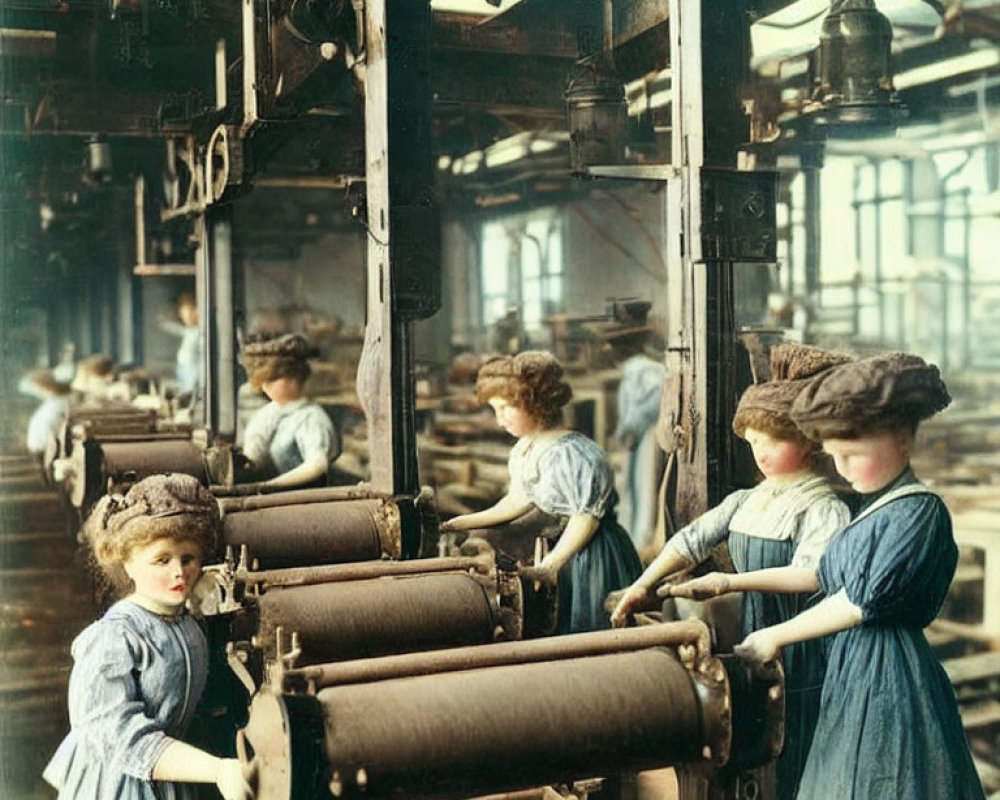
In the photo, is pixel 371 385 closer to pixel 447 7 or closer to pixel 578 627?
pixel 578 627

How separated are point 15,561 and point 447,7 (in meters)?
4.27

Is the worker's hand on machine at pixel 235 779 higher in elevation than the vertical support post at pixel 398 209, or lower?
lower

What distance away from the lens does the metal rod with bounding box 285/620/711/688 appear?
7.11ft

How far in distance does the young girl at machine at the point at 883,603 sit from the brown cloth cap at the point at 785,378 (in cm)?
13

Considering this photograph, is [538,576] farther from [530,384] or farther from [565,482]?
[530,384]

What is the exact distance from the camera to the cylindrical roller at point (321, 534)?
394cm

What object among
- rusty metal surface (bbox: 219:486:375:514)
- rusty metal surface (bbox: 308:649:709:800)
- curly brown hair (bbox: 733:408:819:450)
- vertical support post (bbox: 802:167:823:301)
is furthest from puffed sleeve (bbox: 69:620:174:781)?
vertical support post (bbox: 802:167:823:301)

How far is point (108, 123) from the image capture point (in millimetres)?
7559

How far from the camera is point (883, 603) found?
7.28 feet

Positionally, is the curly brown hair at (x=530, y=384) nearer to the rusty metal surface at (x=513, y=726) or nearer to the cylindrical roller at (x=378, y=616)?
the cylindrical roller at (x=378, y=616)

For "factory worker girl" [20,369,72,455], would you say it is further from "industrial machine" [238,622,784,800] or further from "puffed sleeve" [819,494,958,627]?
"puffed sleeve" [819,494,958,627]

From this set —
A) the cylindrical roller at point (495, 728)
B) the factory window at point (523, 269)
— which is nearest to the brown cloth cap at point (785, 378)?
the cylindrical roller at point (495, 728)

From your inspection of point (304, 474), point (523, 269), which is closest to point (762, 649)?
point (304, 474)

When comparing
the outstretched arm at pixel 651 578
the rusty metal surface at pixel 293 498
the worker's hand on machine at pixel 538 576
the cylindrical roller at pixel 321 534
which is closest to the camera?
the outstretched arm at pixel 651 578
